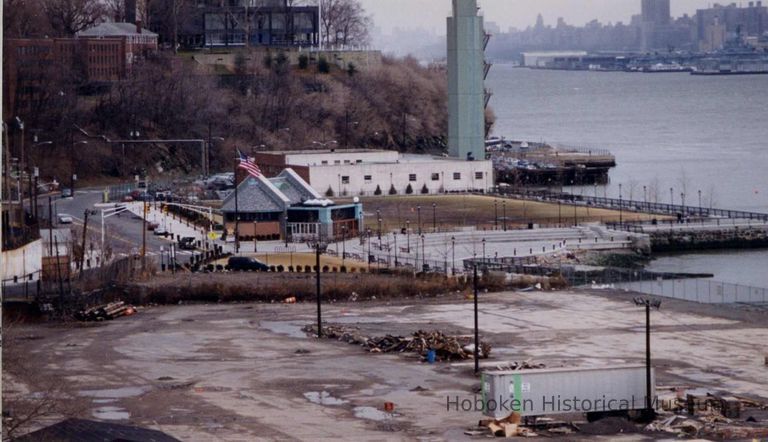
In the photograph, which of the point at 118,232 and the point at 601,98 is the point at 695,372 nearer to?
the point at 118,232

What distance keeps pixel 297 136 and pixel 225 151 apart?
6384 millimetres

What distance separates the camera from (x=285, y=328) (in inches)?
1166

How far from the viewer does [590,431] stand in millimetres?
19984

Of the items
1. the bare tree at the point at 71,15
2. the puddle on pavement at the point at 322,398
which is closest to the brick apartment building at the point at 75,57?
the bare tree at the point at 71,15

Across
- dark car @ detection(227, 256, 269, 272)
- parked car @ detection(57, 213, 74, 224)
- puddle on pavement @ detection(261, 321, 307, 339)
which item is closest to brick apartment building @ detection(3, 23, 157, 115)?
parked car @ detection(57, 213, 74, 224)

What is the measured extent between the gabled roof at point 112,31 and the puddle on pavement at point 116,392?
193 ft

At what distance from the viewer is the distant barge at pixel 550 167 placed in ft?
228

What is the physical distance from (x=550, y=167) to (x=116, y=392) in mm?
49897

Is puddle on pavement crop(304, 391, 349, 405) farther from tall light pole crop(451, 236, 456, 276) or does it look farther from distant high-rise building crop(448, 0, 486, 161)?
distant high-rise building crop(448, 0, 486, 161)

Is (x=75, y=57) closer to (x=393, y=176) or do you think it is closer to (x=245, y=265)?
(x=393, y=176)

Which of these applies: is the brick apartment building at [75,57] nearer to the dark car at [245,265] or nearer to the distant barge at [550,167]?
the distant barge at [550,167]

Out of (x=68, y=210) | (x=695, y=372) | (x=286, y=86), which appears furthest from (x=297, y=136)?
(x=695, y=372)

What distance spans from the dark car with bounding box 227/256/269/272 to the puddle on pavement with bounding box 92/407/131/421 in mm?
15946

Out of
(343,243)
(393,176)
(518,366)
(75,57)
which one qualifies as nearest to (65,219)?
(343,243)
